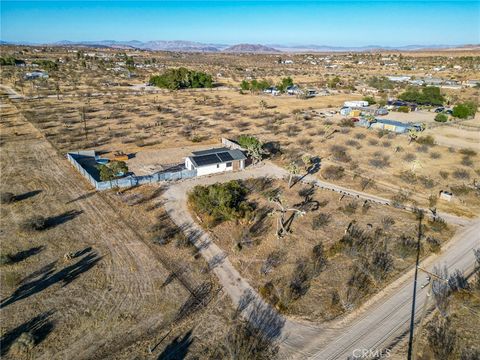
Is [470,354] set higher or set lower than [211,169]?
lower

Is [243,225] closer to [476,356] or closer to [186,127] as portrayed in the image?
[476,356]

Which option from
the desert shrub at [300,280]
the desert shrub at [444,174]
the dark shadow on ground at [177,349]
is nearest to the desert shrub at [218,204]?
the desert shrub at [300,280]

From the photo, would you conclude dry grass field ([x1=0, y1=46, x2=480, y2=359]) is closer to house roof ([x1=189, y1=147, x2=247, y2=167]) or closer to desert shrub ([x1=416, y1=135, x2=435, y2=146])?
desert shrub ([x1=416, y1=135, x2=435, y2=146])

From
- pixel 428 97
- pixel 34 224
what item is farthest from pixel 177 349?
pixel 428 97

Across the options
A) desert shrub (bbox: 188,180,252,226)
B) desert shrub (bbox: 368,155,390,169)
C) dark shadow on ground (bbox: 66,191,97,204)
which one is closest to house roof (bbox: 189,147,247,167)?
desert shrub (bbox: 188,180,252,226)

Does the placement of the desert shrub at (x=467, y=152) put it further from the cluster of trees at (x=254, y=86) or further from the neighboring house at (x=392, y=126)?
the cluster of trees at (x=254, y=86)

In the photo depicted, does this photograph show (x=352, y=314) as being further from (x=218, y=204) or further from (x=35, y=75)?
(x=35, y=75)

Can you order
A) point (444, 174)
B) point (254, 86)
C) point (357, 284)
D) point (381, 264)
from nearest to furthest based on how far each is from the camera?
point (357, 284) < point (381, 264) < point (444, 174) < point (254, 86)

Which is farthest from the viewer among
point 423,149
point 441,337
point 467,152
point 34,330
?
point 423,149
